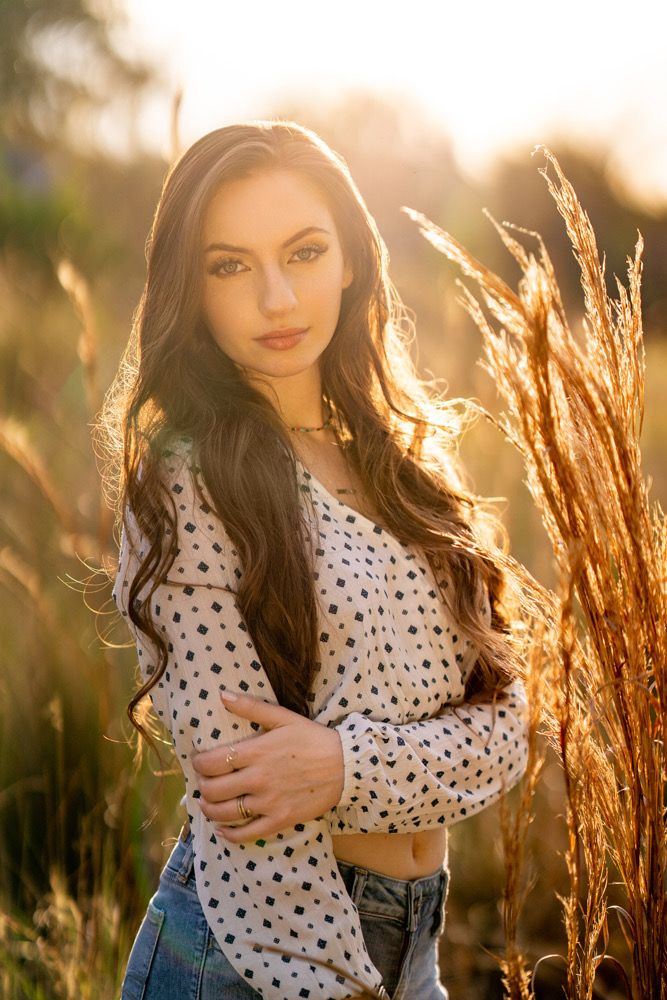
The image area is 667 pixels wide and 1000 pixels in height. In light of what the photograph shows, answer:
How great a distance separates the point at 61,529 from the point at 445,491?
74.2 inches

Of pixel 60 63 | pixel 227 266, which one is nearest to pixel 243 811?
pixel 227 266

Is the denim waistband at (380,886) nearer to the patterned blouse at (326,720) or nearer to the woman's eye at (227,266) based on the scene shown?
the patterned blouse at (326,720)

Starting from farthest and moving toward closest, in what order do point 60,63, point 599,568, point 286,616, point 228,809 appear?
point 60,63 → point 286,616 → point 228,809 → point 599,568

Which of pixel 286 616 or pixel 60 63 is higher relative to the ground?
pixel 60 63

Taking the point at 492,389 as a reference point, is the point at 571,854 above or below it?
below

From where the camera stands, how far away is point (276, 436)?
180 cm

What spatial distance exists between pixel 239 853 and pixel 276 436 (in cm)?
70

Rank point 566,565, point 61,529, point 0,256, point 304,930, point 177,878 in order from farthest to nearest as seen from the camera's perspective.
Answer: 1. point 0,256
2. point 61,529
3. point 177,878
4. point 304,930
5. point 566,565

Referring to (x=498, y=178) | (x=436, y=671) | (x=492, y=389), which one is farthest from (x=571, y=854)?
(x=498, y=178)

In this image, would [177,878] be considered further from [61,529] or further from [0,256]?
[0,256]

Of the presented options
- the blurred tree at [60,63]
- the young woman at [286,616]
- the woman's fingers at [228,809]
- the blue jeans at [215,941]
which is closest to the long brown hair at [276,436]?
the young woman at [286,616]

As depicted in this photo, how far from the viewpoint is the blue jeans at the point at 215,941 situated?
5.08 ft

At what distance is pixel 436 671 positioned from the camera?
1.79m

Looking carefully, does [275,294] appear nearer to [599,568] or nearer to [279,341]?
[279,341]
